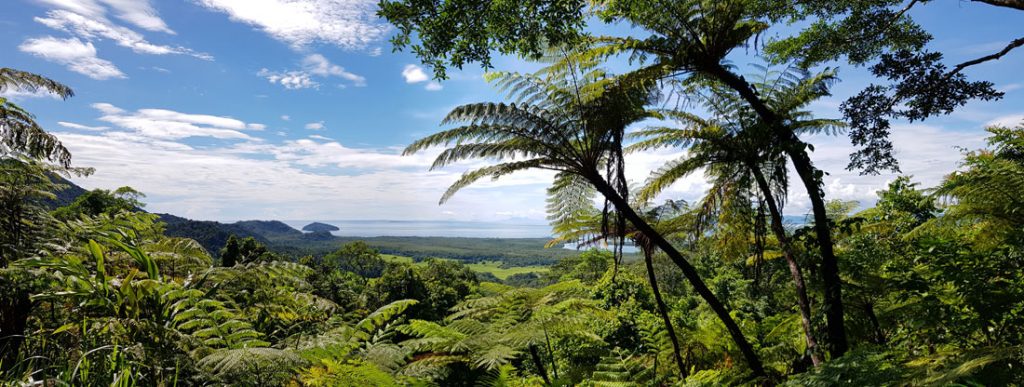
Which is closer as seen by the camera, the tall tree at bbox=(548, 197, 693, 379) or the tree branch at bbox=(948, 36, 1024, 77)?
the tree branch at bbox=(948, 36, 1024, 77)

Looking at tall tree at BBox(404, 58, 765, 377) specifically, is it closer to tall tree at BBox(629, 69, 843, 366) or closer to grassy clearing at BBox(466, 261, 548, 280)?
tall tree at BBox(629, 69, 843, 366)

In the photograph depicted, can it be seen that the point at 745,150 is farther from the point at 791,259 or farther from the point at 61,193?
the point at 61,193

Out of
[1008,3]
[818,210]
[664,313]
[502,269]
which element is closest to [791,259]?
[818,210]

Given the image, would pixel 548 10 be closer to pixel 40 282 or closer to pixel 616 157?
pixel 616 157

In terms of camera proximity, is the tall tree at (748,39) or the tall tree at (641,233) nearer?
the tall tree at (748,39)

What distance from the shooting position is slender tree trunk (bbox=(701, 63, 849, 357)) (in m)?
3.70

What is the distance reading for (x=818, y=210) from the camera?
383cm

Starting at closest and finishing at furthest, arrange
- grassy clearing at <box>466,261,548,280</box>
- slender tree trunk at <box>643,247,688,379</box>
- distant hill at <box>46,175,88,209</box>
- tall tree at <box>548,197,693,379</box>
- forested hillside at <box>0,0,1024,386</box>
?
forested hillside at <box>0,0,1024,386</box>
slender tree trunk at <box>643,247,688,379</box>
tall tree at <box>548,197,693,379</box>
distant hill at <box>46,175,88,209</box>
grassy clearing at <box>466,261,548,280</box>

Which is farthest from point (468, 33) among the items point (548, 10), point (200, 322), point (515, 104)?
point (200, 322)

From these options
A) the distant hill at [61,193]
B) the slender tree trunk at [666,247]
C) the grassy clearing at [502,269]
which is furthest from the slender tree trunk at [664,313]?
the grassy clearing at [502,269]

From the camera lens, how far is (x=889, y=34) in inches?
154

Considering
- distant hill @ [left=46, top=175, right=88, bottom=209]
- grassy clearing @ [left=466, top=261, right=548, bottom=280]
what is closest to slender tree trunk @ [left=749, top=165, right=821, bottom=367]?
distant hill @ [left=46, top=175, right=88, bottom=209]

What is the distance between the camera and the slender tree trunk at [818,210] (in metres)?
3.70

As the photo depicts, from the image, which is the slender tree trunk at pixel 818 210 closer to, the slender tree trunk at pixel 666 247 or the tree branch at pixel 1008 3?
the slender tree trunk at pixel 666 247
